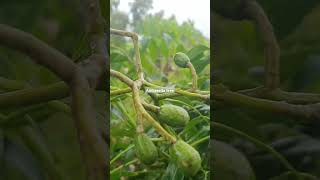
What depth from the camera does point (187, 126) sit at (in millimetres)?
1917

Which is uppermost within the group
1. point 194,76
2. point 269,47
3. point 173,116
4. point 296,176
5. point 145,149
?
point 269,47

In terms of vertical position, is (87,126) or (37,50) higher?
(37,50)

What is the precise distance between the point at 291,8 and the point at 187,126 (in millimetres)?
608

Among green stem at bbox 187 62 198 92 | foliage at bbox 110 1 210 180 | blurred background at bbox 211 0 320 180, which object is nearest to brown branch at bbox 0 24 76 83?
foliage at bbox 110 1 210 180

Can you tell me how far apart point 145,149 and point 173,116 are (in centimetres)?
16

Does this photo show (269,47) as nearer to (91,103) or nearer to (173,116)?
(173,116)

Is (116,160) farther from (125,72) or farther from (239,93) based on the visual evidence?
(239,93)

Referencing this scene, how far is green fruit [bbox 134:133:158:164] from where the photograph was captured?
1887 millimetres

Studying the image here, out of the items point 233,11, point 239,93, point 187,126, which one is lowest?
point 187,126

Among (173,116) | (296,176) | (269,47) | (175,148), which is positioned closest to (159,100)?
(173,116)

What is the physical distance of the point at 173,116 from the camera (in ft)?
6.21

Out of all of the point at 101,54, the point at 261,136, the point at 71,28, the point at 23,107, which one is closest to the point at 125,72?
the point at 101,54

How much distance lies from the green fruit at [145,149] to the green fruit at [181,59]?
304 mm

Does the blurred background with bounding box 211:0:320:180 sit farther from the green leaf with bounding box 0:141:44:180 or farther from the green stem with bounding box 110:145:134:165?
the green leaf with bounding box 0:141:44:180
